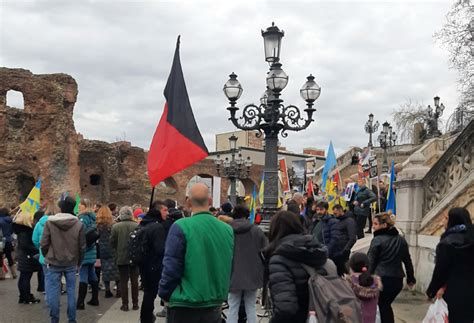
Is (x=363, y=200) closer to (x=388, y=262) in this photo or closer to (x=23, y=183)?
(x=388, y=262)

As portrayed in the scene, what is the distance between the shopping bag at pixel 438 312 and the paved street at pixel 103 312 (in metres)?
2.71

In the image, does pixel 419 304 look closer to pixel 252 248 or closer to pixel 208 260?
pixel 252 248

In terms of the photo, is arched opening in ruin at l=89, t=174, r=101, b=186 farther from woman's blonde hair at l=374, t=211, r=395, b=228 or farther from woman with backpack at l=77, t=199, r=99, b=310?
woman's blonde hair at l=374, t=211, r=395, b=228

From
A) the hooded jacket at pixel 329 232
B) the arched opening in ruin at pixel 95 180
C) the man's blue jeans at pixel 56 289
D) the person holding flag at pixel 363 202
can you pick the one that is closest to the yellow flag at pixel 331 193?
the person holding flag at pixel 363 202

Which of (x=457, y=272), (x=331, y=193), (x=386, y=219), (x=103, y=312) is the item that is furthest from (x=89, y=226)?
(x=331, y=193)

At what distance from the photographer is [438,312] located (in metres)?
5.54

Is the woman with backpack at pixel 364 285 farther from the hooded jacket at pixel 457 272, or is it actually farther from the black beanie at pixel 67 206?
the black beanie at pixel 67 206

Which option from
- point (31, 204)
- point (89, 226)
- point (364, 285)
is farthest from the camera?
point (31, 204)

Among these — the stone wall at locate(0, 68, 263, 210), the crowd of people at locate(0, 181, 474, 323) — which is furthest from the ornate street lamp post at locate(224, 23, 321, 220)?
the stone wall at locate(0, 68, 263, 210)

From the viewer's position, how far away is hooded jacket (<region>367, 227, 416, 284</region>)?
6.42 metres

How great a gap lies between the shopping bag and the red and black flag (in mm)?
3124

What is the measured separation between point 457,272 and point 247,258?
263 centimetres

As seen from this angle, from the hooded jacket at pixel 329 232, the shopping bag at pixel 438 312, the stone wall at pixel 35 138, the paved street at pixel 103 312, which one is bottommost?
the paved street at pixel 103 312

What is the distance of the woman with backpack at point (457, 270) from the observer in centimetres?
545
